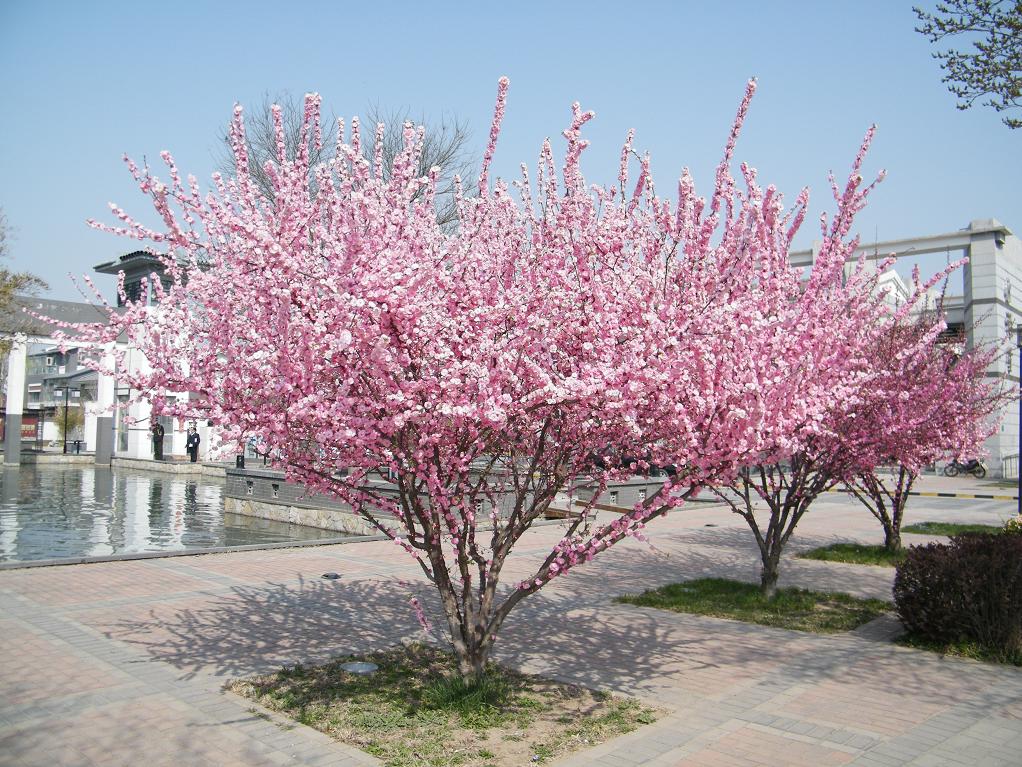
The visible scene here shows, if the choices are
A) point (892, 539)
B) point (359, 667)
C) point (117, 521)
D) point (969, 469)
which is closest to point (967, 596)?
point (359, 667)

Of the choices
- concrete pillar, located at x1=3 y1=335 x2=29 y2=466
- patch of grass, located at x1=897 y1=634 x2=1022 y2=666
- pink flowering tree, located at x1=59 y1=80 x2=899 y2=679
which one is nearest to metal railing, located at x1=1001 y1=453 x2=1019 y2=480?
patch of grass, located at x1=897 y1=634 x2=1022 y2=666

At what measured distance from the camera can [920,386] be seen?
11.3 m

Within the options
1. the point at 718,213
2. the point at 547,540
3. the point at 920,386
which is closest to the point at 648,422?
the point at 718,213

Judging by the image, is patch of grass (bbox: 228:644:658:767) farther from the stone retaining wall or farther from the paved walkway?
the stone retaining wall

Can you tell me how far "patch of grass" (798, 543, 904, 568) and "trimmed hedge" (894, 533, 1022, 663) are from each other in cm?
553

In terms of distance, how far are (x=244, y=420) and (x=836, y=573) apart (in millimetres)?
10617

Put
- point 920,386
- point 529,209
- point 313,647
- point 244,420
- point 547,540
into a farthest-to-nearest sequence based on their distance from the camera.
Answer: point 547,540
point 920,386
point 313,647
point 529,209
point 244,420

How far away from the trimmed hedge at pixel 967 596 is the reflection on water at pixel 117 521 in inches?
470

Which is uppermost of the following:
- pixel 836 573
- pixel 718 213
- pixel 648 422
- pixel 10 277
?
pixel 10 277

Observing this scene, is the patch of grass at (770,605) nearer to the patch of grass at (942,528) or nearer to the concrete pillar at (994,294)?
the patch of grass at (942,528)

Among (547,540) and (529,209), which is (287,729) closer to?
(529,209)

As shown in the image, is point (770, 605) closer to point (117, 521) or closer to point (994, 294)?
point (117, 521)

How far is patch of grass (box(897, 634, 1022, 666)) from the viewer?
763 cm

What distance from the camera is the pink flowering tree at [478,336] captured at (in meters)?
5.05
